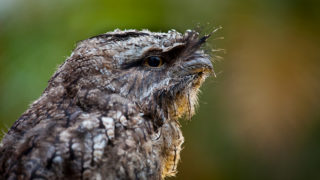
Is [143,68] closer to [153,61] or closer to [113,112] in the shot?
[153,61]

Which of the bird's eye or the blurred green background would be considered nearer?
the bird's eye

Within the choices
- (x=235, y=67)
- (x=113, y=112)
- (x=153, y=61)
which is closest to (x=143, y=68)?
(x=153, y=61)

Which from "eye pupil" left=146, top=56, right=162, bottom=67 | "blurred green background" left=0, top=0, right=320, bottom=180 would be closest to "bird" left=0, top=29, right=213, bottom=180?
"eye pupil" left=146, top=56, right=162, bottom=67

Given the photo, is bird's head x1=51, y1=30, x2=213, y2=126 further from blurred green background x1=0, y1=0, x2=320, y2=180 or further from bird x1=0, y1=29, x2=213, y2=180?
blurred green background x1=0, y1=0, x2=320, y2=180

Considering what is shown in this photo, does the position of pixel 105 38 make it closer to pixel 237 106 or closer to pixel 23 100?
pixel 23 100

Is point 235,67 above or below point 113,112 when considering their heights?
above

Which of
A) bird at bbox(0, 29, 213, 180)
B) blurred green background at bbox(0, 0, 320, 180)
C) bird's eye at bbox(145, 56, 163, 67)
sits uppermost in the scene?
blurred green background at bbox(0, 0, 320, 180)
